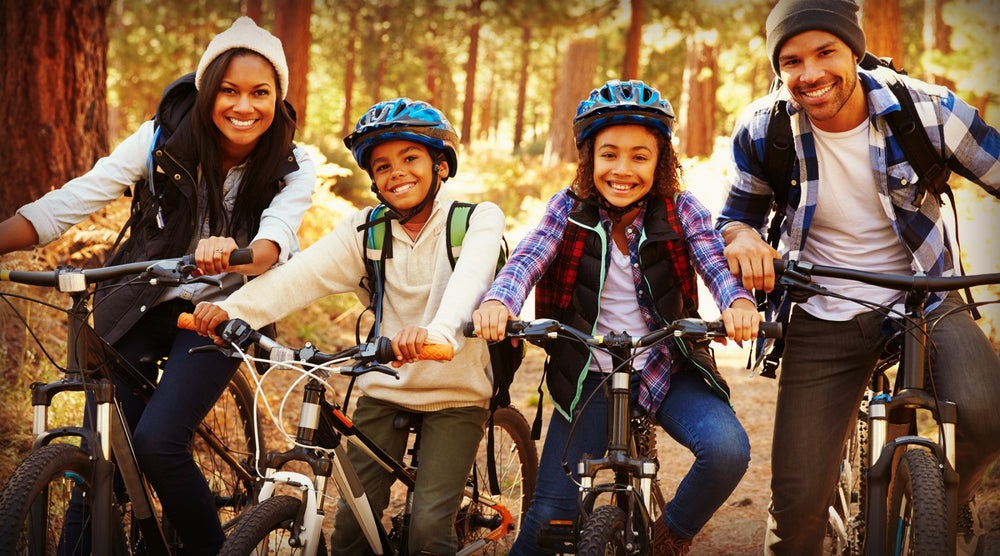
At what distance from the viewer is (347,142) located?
13.6ft

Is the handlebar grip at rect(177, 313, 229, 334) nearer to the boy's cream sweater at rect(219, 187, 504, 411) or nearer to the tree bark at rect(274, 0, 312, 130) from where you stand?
the boy's cream sweater at rect(219, 187, 504, 411)

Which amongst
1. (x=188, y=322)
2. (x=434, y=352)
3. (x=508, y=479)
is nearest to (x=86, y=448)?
(x=188, y=322)

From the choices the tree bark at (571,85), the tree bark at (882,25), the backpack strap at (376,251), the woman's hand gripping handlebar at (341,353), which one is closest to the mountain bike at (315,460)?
the woman's hand gripping handlebar at (341,353)

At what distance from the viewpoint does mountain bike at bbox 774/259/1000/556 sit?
10.2 ft

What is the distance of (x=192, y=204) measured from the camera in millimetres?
4203

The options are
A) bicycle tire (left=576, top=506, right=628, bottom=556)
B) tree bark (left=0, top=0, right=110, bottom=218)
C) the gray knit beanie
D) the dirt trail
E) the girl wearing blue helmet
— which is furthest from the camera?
tree bark (left=0, top=0, right=110, bottom=218)

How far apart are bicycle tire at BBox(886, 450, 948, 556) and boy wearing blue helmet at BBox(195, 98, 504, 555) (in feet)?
5.81

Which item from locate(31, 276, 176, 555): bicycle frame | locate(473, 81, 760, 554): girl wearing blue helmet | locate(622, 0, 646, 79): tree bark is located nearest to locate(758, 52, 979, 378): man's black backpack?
locate(473, 81, 760, 554): girl wearing blue helmet

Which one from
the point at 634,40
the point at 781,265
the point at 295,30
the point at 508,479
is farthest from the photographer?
the point at 634,40

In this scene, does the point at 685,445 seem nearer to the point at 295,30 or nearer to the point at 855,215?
the point at 855,215

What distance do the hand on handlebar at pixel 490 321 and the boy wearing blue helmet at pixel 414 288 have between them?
397mm

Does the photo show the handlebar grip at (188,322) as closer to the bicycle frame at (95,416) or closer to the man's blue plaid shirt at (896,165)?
the bicycle frame at (95,416)

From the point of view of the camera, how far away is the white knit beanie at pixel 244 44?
13.6ft

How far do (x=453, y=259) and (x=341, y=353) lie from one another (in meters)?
0.96
